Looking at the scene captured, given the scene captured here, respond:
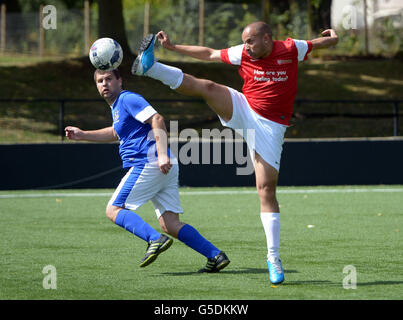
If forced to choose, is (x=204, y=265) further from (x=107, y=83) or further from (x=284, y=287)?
(x=107, y=83)

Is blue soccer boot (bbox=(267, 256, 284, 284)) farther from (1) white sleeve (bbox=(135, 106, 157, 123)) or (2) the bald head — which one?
(2) the bald head

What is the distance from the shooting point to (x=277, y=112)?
6746mm

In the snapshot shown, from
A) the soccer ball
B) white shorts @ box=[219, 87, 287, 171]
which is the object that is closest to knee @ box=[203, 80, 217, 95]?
white shorts @ box=[219, 87, 287, 171]

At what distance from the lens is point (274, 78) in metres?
6.72

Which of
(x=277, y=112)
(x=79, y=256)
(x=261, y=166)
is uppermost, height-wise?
(x=277, y=112)

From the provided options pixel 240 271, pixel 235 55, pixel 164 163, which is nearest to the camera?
pixel 164 163

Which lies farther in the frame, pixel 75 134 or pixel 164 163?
pixel 75 134

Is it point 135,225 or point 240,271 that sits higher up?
point 135,225

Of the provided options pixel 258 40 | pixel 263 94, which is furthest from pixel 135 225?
pixel 258 40

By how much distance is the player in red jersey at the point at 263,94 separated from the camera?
21.8ft

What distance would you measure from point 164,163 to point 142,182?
0.52 m

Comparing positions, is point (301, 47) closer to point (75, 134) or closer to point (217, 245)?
point (75, 134)

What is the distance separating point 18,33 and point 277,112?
25.2 m

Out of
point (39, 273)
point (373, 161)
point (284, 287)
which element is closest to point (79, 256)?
point (39, 273)
